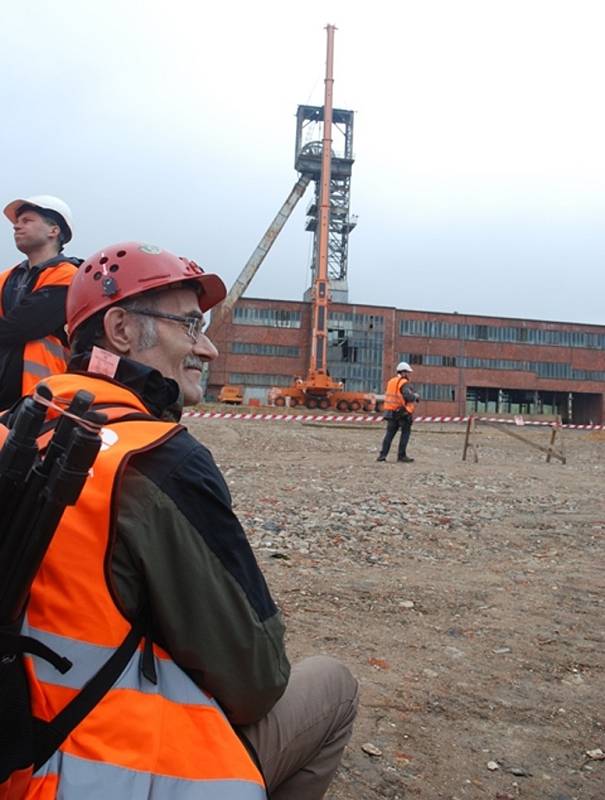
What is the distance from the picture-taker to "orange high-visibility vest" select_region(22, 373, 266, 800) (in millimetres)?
1179

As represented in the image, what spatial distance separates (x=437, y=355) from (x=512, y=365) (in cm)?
734

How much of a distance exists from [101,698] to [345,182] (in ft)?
213

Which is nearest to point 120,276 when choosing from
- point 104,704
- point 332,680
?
point 104,704

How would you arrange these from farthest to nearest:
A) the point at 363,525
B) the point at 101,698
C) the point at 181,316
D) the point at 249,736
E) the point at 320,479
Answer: the point at 320,479, the point at 363,525, the point at 181,316, the point at 249,736, the point at 101,698

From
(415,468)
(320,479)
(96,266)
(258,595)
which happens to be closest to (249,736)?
(258,595)

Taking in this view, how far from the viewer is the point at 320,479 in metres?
10.9

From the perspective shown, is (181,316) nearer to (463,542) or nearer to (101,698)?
(101,698)

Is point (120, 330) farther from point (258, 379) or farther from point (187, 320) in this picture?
point (258, 379)

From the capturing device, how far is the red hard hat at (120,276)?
1.91m

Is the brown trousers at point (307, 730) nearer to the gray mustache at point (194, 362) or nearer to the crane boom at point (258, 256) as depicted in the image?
the gray mustache at point (194, 362)

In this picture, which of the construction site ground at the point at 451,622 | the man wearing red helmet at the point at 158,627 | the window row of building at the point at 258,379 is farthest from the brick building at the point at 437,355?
the man wearing red helmet at the point at 158,627

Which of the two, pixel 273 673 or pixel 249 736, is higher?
pixel 273 673

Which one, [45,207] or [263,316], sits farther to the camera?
[263,316]

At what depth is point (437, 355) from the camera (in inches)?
2472
